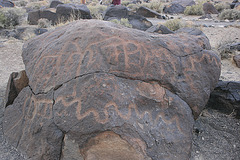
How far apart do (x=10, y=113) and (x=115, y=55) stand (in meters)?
1.47

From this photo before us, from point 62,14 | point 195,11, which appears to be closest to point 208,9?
point 195,11

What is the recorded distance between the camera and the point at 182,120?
7.50 ft

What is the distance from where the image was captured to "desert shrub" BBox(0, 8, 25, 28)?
9258mm

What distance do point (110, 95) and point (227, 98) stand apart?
196 centimetres

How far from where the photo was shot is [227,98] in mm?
3117

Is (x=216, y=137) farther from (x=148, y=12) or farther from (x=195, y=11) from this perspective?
(x=195, y=11)

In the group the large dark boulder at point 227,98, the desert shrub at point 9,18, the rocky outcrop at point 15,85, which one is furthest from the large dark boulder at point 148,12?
the rocky outcrop at point 15,85

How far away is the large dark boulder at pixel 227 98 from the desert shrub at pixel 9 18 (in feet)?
28.8

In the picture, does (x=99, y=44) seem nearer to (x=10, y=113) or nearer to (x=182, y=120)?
(x=182, y=120)

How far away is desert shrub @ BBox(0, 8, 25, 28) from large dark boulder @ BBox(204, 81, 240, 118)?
28.8ft

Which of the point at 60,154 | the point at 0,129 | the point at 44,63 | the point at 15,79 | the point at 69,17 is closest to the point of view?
the point at 60,154

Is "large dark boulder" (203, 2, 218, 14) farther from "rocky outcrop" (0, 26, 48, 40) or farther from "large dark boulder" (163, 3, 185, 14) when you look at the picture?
"rocky outcrop" (0, 26, 48, 40)

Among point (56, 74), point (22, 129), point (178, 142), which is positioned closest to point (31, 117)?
point (22, 129)

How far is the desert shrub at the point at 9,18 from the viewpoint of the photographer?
9258 mm
